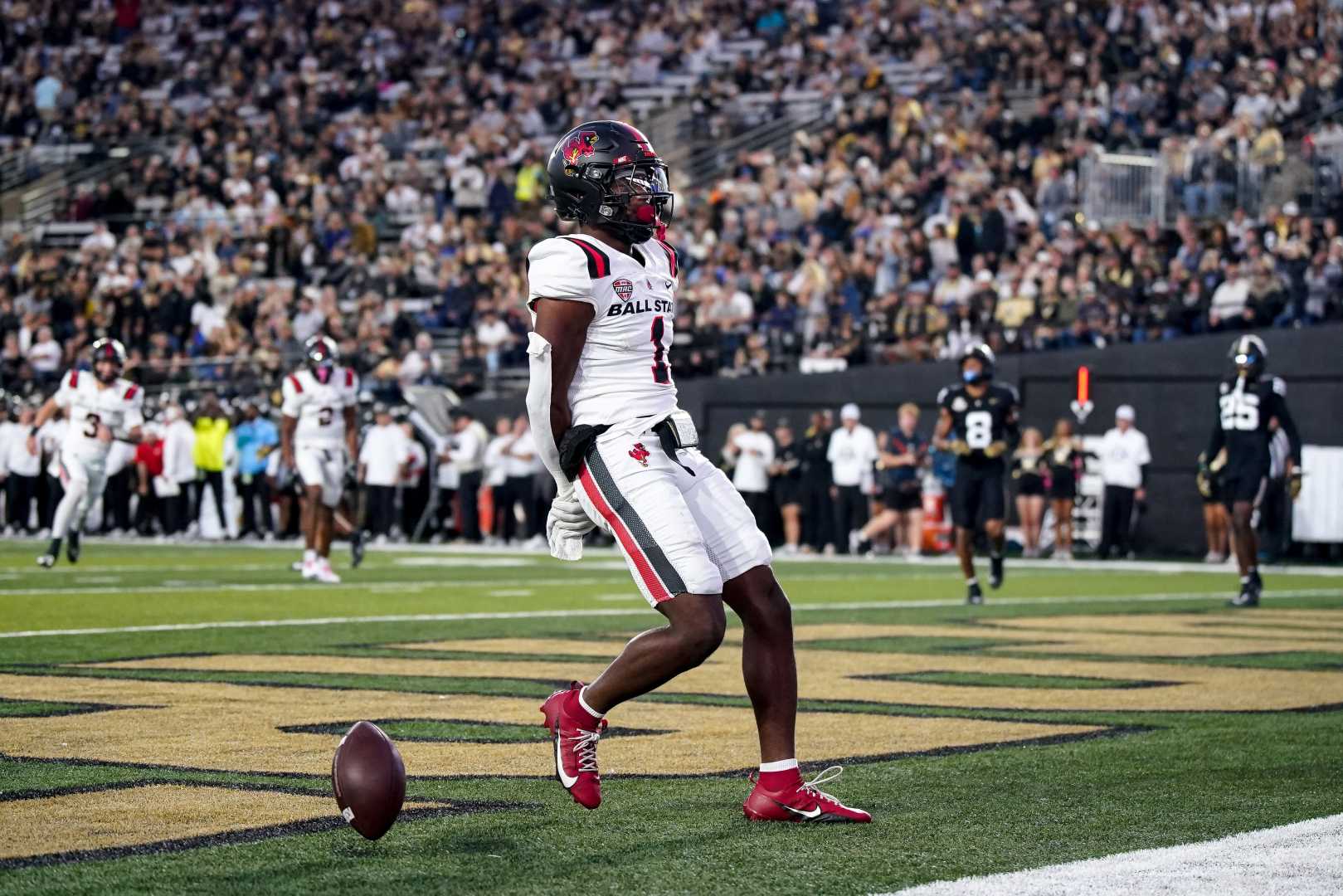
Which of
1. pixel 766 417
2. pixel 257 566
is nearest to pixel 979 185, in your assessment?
pixel 766 417

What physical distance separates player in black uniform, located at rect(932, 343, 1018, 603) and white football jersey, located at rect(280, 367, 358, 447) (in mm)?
4705

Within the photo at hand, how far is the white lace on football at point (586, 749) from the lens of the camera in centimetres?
525

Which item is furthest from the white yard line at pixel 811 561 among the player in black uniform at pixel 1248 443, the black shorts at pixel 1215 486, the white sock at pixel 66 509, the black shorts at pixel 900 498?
the player in black uniform at pixel 1248 443

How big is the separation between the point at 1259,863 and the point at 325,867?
82.1 inches

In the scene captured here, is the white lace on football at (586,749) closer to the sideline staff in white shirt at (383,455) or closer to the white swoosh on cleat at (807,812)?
the white swoosh on cleat at (807,812)

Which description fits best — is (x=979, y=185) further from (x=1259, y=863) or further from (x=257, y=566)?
(x=1259, y=863)

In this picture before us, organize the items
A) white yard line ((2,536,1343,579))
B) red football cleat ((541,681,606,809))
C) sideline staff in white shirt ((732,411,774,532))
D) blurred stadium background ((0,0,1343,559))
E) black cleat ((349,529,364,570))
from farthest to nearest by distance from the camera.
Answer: sideline staff in white shirt ((732,411,774,532))
blurred stadium background ((0,0,1343,559))
white yard line ((2,536,1343,579))
black cleat ((349,529,364,570))
red football cleat ((541,681,606,809))

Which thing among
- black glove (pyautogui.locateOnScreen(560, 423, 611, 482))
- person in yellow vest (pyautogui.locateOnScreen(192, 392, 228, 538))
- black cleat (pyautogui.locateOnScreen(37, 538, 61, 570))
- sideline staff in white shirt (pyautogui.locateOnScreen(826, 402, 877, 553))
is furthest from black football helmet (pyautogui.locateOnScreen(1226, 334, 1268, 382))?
person in yellow vest (pyautogui.locateOnScreen(192, 392, 228, 538))

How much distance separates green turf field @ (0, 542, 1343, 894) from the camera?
4.63 metres

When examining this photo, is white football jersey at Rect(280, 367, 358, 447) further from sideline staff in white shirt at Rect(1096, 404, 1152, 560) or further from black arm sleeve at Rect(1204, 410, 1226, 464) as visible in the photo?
sideline staff in white shirt at Rect(1096, 404, 1152, 560)

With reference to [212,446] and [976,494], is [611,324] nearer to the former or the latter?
[976,494]

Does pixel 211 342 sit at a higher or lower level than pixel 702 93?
lower

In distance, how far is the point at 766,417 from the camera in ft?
82.8

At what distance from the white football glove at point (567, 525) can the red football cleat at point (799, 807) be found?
0.82 meters
